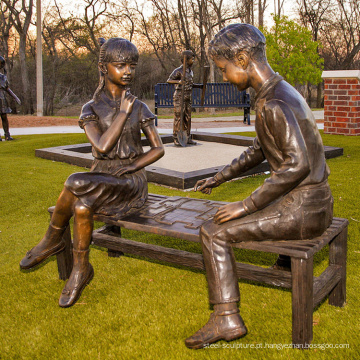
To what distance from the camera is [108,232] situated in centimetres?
384

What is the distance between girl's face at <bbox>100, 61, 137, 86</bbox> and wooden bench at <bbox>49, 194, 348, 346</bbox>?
0.94 metres

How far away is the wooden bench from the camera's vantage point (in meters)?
2.46

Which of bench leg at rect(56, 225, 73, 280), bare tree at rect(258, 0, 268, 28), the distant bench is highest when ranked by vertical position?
bare tree at rect(258, 0, 268, 28)

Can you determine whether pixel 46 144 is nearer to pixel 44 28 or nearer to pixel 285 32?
pixel 285 32

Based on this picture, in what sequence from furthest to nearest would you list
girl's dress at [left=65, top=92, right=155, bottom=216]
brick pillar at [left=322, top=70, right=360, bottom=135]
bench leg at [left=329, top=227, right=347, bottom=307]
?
brick pillar at [left=322, top=70, right=360, bottom=135], girl's dress at [left=65, top=92, right=155, bottom=216], bench leg at [left=329, top=227, right=347, bottom=307]

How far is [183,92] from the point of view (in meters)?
9.27

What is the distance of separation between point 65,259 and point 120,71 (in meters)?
1.47

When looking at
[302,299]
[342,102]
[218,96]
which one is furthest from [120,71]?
[218,96]

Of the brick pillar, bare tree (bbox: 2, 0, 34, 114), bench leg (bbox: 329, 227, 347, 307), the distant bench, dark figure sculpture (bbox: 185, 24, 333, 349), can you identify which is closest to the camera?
dark figure sculpture (bbox: 185, 24, 333, 349)

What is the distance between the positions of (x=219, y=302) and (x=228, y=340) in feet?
0.65

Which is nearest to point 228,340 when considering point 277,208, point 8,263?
point 277,208

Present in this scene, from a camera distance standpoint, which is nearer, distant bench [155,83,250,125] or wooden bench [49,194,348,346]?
wooden bench [49,194,348,346]

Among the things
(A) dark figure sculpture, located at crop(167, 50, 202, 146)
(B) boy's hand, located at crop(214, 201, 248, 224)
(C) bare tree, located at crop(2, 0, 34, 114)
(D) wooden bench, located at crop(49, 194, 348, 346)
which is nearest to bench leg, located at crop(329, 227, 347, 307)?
(D) wooden bench, located at crop(49, 194, 348, 346)

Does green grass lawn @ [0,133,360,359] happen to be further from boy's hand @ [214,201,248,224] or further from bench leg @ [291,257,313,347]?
boy's hand @ [214,201,248,224]
